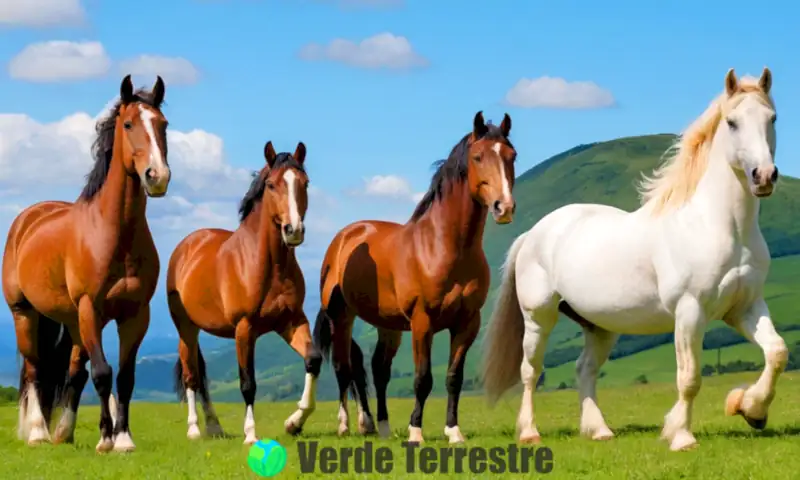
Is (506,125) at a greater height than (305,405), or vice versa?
(506,125)

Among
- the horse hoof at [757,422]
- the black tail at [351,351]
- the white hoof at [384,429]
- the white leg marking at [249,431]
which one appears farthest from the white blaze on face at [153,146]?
the horse hoof at [757,422]

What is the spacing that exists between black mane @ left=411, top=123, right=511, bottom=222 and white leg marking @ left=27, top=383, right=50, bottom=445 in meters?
4.98

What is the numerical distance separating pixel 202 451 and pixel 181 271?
2.69m

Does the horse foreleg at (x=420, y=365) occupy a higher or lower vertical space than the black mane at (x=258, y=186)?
lower

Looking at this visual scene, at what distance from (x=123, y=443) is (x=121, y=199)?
2443 mm

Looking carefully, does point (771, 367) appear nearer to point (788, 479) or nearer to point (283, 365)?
point (788, 479)

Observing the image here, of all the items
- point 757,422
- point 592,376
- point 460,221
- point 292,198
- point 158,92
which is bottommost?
point 757,422

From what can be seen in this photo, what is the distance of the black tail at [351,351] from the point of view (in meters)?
12.7

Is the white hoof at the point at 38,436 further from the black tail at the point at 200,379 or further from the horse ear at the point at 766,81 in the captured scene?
the horse ear at the point at 766,81

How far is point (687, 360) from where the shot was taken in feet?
32.3

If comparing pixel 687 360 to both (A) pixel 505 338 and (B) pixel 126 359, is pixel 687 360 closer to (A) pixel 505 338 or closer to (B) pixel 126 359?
(A) pixel 505 338

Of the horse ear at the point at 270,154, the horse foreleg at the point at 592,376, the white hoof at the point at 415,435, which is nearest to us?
the white hoof at the point at 415,435

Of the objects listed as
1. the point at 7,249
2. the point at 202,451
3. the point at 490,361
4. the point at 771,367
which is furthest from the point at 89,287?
the point at 771,367

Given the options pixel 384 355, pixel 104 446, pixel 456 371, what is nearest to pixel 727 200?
pixel 456 371
